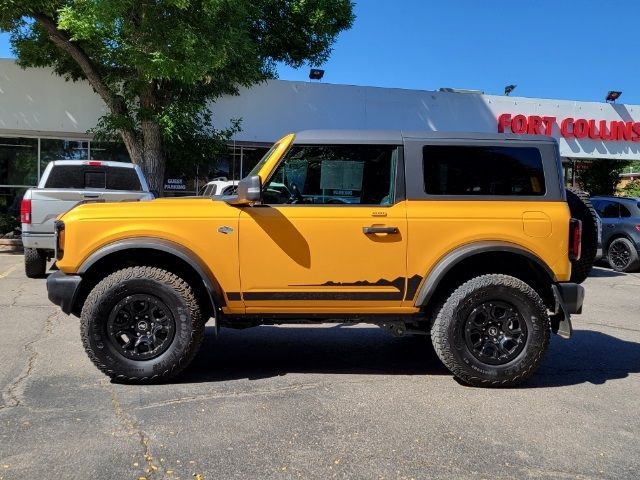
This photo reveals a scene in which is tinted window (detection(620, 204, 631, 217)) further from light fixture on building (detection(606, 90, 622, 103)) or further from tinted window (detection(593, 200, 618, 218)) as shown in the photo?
light fixture on building (detection(606, 90, 622, 103))

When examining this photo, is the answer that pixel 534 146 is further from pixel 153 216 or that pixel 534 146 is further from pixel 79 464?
pixel 79 464

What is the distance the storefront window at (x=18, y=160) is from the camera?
16.2 m

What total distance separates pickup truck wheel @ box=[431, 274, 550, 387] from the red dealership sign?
15076mm

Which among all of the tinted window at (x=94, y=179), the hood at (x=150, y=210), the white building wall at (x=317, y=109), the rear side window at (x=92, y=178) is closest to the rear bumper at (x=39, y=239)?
the rear side window at (x=92, y=178)

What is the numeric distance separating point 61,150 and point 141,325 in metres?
13.7

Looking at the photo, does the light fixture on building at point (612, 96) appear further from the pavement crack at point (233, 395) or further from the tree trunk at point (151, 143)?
the pavement crack at point (233, 395)

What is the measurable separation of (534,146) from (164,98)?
10923mm

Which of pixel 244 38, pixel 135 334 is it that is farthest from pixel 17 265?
pixel 135 334

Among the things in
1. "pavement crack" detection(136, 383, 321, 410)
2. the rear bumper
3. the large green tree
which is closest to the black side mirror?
"pavement crack" detection(136, 383, 321, 410)

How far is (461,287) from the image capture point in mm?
4652

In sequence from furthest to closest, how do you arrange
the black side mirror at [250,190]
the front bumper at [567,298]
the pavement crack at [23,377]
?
the front bumper at [567,298] → the black side mirror at [250,190] → the pavement crack at [23,377]

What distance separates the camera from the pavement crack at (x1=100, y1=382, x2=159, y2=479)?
3238 mm

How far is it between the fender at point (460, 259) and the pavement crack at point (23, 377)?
3.07 meters

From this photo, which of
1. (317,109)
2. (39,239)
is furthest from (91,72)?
(317,109)
